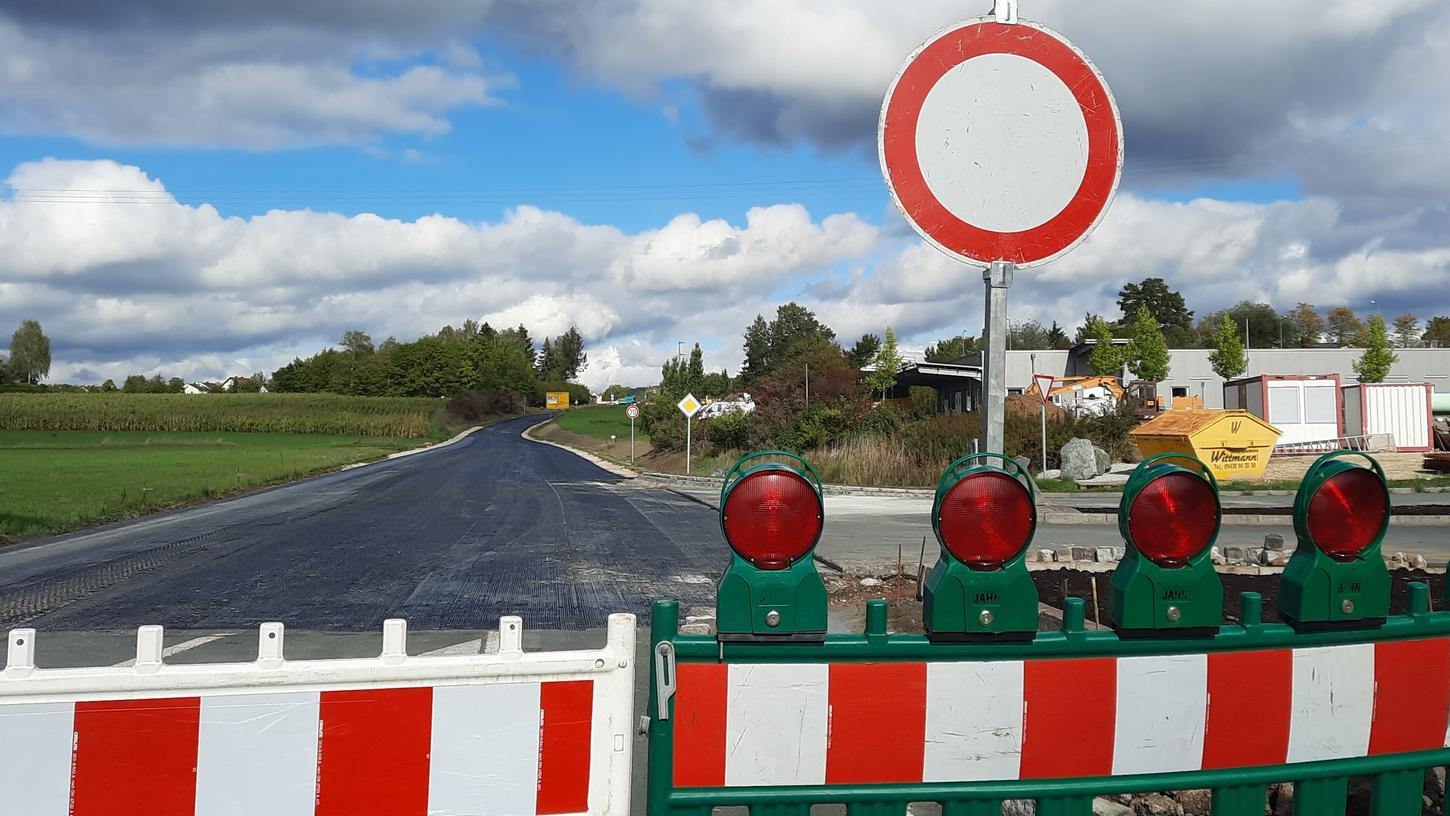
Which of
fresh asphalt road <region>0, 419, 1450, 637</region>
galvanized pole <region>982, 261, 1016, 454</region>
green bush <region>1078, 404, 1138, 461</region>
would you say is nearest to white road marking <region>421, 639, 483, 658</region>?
fresh asphalt road <region>0, 419, 1450, 637</region>

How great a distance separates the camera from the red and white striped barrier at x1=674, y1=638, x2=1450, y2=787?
7.85ft

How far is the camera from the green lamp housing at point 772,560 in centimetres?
235

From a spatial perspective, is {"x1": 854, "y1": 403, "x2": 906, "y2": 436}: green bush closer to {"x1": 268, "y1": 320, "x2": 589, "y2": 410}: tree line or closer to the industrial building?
the industrial building

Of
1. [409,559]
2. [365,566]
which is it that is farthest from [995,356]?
[409,559]

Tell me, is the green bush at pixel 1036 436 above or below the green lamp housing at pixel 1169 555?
above

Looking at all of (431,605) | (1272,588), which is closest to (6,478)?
(431,605)

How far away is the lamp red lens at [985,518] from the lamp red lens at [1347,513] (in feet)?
2.71

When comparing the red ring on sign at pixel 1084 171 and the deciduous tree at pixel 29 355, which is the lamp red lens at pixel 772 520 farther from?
the deciduous tree at pixel 29 355

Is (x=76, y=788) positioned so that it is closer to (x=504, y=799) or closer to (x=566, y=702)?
(x=504, y=799)

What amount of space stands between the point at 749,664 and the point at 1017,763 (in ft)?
2.41

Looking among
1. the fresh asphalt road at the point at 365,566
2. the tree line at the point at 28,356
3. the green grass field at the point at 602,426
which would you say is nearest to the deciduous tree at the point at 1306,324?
the green grass field at the point at 602,426

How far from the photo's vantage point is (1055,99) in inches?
114

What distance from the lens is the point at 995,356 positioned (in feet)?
9.16

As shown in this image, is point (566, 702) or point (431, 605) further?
point (431, 605)
